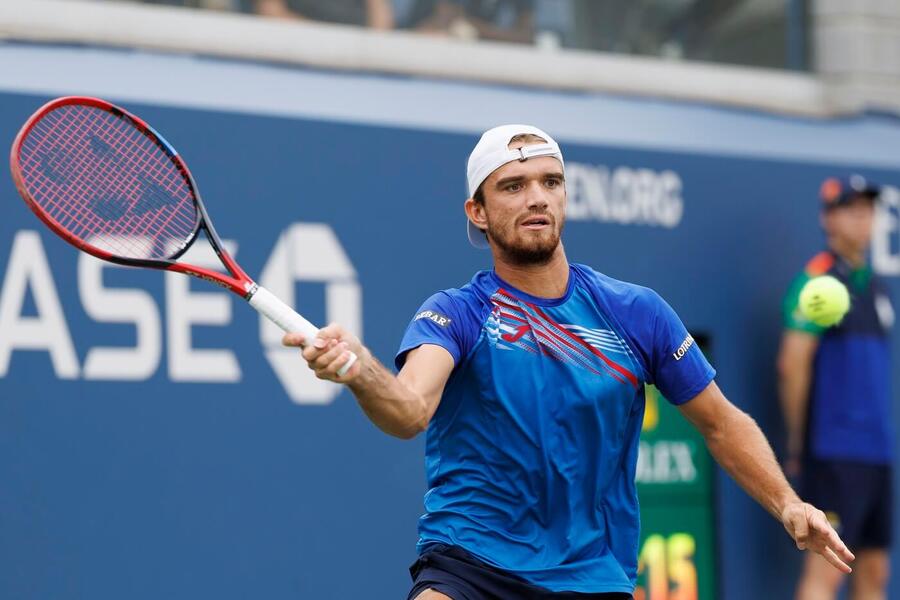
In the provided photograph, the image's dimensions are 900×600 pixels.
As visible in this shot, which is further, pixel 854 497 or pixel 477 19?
pixel 477 19

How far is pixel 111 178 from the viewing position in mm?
4590

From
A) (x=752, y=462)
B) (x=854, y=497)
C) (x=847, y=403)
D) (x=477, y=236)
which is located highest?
(x=477, y=236)

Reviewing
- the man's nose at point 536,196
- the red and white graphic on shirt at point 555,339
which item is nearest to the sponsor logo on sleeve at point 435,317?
the red and white graphic on shirt at point 555,339

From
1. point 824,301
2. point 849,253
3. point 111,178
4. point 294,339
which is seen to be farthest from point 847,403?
point 294,339

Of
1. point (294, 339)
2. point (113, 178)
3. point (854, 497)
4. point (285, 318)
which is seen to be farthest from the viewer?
point (854, 497)

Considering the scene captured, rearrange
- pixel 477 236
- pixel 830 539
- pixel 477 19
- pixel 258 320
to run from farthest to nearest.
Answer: pixel 477 19 → pixel 258 320 → pixel 477 236 → pixel 830 539

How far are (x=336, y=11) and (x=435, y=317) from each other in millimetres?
3525

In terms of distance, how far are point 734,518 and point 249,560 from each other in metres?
2.58

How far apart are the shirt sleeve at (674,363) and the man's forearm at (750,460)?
120 millimetres

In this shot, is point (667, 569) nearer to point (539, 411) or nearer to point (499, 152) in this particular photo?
point (539, 411)

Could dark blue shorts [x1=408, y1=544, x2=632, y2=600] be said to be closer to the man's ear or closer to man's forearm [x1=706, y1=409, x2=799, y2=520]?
man's forearm [x1=706, y1=409, x2=799, y2=520]

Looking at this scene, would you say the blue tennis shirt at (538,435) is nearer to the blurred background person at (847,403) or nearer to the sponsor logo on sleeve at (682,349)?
the sponsor logo on sleeve at (682,349)

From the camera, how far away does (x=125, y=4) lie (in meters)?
6.36

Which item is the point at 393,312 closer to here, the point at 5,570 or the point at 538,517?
the point at 5,570
